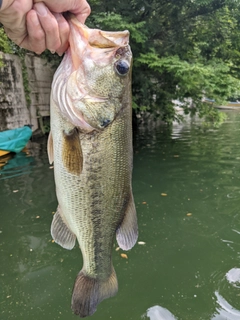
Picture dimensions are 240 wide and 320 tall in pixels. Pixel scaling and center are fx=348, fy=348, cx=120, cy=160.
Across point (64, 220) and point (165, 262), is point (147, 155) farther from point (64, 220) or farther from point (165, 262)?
point (64, 220)

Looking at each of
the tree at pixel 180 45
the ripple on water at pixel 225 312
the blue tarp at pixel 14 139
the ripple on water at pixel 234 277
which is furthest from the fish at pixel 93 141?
the tree at pixel 180 45

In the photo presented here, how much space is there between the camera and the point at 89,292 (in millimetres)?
2324

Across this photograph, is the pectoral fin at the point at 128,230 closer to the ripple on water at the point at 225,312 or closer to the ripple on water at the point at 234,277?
the ripple on water at the point at 225,312

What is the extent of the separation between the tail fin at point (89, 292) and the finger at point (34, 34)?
1501 mm

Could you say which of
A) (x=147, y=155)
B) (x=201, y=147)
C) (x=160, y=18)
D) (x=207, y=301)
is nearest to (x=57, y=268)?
(x=207, y=301)

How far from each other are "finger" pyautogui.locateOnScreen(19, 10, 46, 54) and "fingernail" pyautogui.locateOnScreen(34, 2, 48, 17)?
0.02 metres

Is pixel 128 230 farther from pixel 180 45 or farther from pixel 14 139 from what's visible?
pixel 180 45

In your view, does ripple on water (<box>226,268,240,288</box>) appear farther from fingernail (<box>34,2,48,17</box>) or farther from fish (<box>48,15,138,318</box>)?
fingernail (<box>34,2,48,17</box>)

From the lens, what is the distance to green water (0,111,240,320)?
3822 millimetres

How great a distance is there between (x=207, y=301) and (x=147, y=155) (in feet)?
24.9

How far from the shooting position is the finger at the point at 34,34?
1885 millimetres

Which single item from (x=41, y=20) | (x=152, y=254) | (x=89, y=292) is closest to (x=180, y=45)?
(x=152, y=254)

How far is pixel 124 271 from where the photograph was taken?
4.43m

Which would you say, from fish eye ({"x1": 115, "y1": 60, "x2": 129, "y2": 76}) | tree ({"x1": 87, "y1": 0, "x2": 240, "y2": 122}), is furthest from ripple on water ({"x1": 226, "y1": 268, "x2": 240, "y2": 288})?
tree ({"x1": 87, "y1": 0, "x2": 240, "y2": 122})
